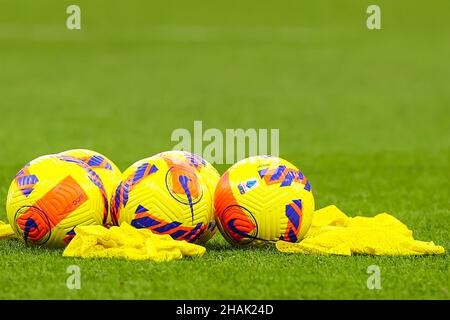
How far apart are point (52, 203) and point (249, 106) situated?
511 inches

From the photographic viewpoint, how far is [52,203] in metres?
7.62

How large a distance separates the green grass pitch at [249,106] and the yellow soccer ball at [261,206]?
0.18 meters

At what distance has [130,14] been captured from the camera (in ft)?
117

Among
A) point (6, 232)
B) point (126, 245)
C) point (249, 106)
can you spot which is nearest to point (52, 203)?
point (126, 245)

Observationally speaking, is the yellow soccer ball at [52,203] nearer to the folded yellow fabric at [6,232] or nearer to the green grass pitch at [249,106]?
the green grass pitch at [249,106]

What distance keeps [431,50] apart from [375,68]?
411cm

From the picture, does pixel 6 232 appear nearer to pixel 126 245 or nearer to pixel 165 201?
pixel 126 245

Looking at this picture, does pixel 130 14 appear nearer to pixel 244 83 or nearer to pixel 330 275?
pixel 244 83

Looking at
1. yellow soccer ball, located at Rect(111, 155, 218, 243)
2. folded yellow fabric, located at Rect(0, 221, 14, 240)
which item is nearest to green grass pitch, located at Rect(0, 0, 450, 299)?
folded yellow fabric, located at Rect(0, 221, 14, 240)

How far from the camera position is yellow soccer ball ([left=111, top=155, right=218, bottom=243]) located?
7.57 metres

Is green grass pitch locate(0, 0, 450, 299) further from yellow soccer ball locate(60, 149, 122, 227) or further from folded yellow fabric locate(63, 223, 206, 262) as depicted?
yellow soccer ball locate(60, 149, 122, 227)

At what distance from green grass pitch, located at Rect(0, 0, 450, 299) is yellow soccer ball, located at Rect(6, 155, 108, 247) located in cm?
19

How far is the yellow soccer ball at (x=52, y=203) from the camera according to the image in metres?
7.61

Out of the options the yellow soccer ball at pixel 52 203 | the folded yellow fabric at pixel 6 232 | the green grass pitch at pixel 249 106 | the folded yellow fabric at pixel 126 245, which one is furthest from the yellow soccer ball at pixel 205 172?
the folded yellow fabric at pixel 6 232
